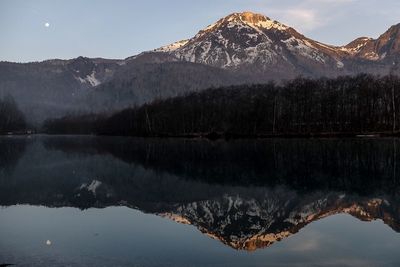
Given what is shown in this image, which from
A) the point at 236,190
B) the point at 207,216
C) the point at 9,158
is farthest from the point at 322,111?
the point at 207,216

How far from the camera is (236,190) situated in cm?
4872

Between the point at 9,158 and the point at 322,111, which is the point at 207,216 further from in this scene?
the point at 322,111

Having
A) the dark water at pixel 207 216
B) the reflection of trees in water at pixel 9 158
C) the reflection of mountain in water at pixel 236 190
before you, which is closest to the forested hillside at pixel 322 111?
the reflection of trees in water at pixel 9 158

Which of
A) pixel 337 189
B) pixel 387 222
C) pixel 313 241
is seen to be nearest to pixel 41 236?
pixel 313 241

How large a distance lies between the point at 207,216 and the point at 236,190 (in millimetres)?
13276

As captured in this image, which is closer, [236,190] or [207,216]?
[207,216]

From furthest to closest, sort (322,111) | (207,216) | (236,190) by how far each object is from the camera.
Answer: (322,111)
(236,190)
(207,216)

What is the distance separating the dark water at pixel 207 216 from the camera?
24516mm

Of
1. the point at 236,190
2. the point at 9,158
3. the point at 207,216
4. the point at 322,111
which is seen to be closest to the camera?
the point at 207,216

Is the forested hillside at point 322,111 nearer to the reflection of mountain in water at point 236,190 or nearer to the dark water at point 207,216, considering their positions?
the reflection of mountain in water at point 236,190

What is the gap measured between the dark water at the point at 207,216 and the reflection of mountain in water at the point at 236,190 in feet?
0.39

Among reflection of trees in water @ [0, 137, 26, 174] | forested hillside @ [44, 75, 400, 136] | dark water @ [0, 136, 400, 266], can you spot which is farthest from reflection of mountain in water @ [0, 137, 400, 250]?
forested hillside @ [44, 75, 400, 136]

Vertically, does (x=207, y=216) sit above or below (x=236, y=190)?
below

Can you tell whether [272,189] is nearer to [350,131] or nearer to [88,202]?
[88,202]
